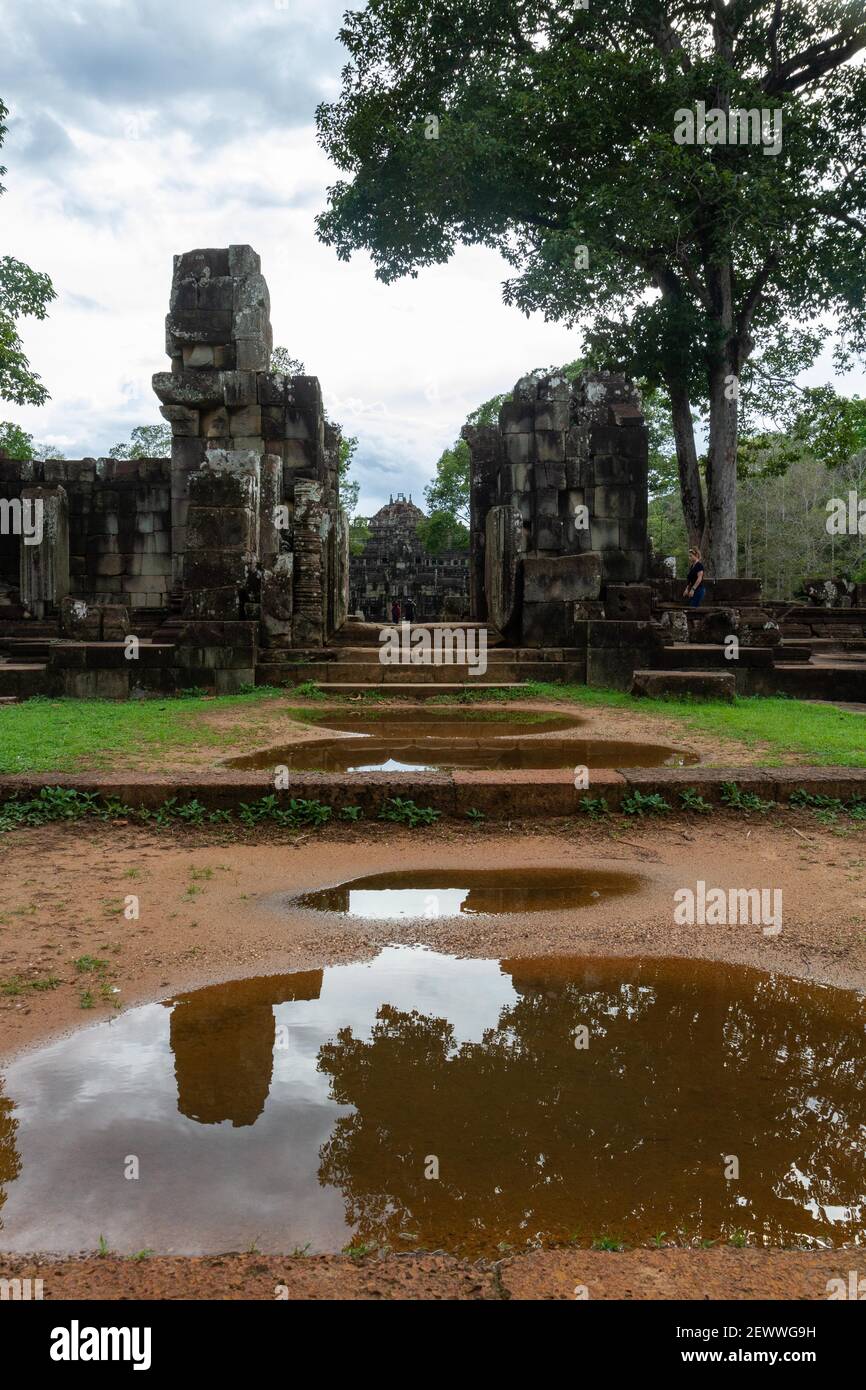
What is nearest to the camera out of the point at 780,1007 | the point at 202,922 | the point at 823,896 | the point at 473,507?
the point at 780,1007

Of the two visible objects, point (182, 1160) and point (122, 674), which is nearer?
point (182, 1160)

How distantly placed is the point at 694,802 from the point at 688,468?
18.9 meters

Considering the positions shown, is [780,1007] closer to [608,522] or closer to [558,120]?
[608,522]

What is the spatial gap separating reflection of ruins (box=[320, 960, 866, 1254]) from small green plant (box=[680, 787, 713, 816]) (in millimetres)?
2442

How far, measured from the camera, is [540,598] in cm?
1296

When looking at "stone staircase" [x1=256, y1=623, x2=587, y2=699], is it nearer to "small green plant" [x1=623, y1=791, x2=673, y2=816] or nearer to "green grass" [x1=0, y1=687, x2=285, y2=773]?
"green grass" [x1=0, y1=687, x2=285, y2=773]

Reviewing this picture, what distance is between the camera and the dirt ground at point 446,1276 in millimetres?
1643

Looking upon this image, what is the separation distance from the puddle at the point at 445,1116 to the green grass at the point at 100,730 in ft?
12.3

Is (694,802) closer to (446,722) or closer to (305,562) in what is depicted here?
(446,722)

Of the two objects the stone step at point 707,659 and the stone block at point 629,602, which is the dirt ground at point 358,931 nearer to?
the stone step at point 707,659

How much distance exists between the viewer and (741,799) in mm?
5758

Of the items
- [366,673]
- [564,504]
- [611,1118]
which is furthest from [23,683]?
[611,1118]

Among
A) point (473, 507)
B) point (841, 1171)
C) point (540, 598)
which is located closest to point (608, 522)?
point (540, 598)

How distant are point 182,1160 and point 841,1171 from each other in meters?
1.51
